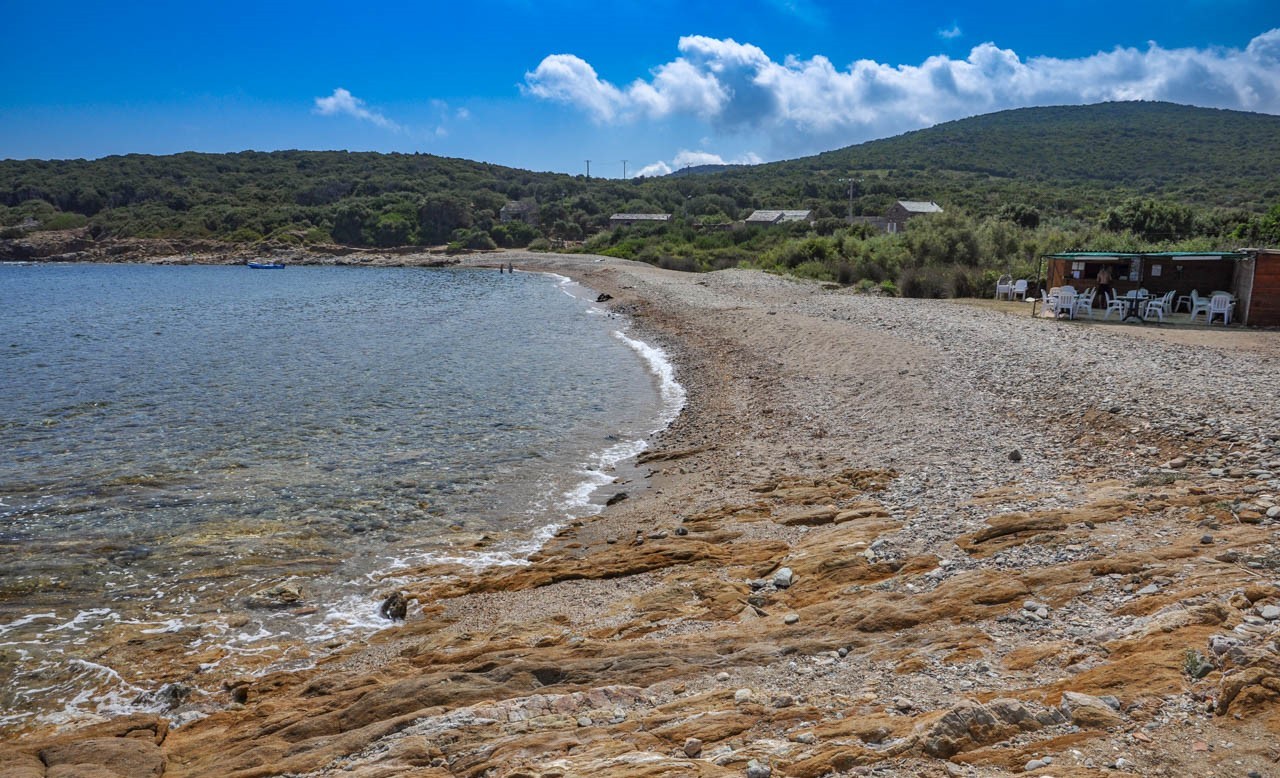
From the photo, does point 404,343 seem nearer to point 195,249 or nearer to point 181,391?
point 181,391

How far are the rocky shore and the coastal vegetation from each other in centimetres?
2440

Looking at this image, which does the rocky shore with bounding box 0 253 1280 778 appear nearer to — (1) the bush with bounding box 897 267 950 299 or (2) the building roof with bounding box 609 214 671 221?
(1) the bush with bounding box 897 267 950 299

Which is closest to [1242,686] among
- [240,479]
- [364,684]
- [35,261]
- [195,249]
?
[364,684]

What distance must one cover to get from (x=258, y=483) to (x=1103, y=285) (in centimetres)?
A: 2250

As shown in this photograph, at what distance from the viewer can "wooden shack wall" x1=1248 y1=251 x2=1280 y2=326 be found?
19484mm

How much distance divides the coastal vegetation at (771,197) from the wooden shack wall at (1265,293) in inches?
497

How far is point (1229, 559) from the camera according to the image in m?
5.68

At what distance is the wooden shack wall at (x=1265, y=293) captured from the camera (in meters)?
19.5

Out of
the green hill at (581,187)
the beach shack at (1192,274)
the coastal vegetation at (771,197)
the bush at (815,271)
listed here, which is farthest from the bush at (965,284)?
the green hill at (581,187)

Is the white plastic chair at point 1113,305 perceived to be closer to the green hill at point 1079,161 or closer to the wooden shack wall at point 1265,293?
the wooden shack wall at point 1265,293

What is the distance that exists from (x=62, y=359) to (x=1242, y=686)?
92.3 ft

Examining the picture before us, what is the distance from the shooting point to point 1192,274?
71.3 feet

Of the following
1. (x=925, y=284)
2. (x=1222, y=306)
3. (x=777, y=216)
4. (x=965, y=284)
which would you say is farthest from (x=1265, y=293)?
(x=777, y=216)

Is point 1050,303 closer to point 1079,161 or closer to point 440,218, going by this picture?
point 440,218
